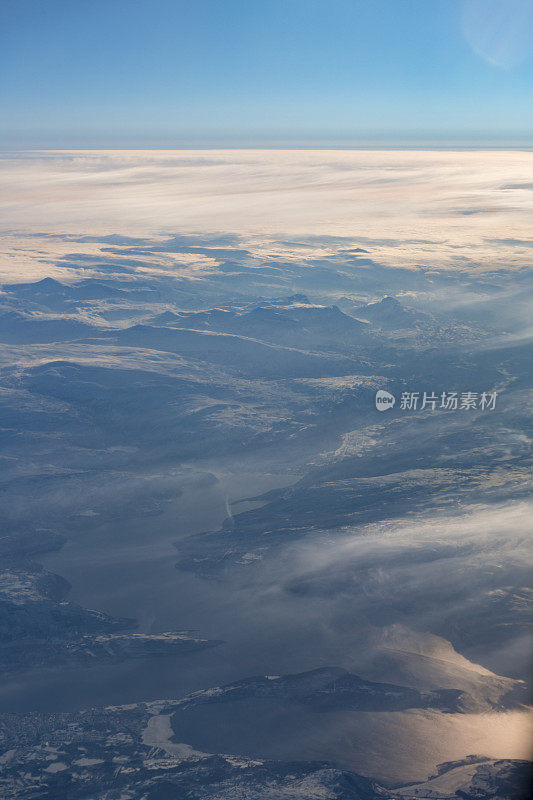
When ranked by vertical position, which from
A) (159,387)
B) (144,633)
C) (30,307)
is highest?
(30,307)

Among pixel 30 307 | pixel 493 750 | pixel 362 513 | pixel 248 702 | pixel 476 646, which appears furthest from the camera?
pixel 30 307

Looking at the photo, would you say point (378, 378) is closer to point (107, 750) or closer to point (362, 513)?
point (362, 513)

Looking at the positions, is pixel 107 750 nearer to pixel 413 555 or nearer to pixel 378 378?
pixel 413 555

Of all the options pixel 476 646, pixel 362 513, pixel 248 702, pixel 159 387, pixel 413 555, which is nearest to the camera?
pixel 248 702

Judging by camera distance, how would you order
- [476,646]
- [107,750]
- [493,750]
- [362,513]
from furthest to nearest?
1. [362,513]
2. [476,646]
3. [107,750]
4. [493,750]

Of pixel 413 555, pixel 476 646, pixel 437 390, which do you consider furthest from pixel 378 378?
pixel 476 646

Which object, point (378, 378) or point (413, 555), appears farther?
point (378, 378)

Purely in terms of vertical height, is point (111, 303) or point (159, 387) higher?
point (111, 303)

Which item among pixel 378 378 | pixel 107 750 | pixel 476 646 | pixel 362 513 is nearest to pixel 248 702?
pixel 107 750

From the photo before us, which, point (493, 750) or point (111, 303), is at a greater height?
point (111, 303)
